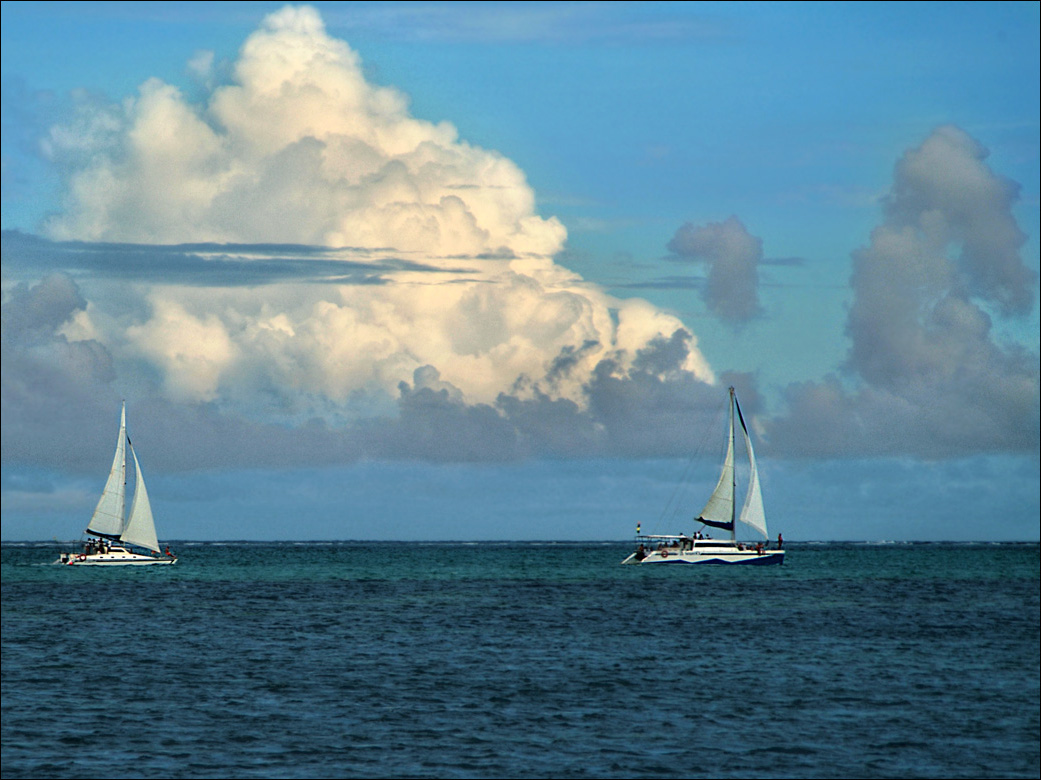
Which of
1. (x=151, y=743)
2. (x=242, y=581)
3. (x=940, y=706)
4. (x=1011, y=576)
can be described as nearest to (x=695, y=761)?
(x=940, y=706)

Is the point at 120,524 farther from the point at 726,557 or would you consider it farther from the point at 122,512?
the point at 726,557

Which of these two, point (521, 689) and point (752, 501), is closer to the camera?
point (521, 689)

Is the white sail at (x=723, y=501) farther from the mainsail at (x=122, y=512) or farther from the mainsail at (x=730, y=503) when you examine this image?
the mainsail at (x=122, y=512)

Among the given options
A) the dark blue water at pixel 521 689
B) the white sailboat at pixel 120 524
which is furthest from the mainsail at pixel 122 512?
the dark blue water at pixel 521 689

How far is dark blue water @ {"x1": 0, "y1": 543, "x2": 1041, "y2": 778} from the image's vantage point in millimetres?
34031

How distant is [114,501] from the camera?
140 m

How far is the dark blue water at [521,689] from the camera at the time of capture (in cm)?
3403

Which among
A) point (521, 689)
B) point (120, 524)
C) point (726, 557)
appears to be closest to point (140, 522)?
point (120, 524)

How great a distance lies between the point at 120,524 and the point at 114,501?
12.9 ft

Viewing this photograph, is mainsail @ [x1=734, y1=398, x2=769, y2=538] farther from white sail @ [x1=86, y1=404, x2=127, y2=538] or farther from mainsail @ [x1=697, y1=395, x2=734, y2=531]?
white sail @ [x1=86, y1=404, x2=127, y2=538]

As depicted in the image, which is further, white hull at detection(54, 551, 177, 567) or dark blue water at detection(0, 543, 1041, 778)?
white hull at detection(54, 551, 177, 567)

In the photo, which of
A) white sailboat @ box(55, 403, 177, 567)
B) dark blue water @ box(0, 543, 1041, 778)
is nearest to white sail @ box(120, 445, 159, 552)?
white sailboat @ box(55, 403, 177, 567)

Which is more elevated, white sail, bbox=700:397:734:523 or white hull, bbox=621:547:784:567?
white sail, bbox=700:397:734:523

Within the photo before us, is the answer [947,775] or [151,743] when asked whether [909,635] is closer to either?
[947,775]
